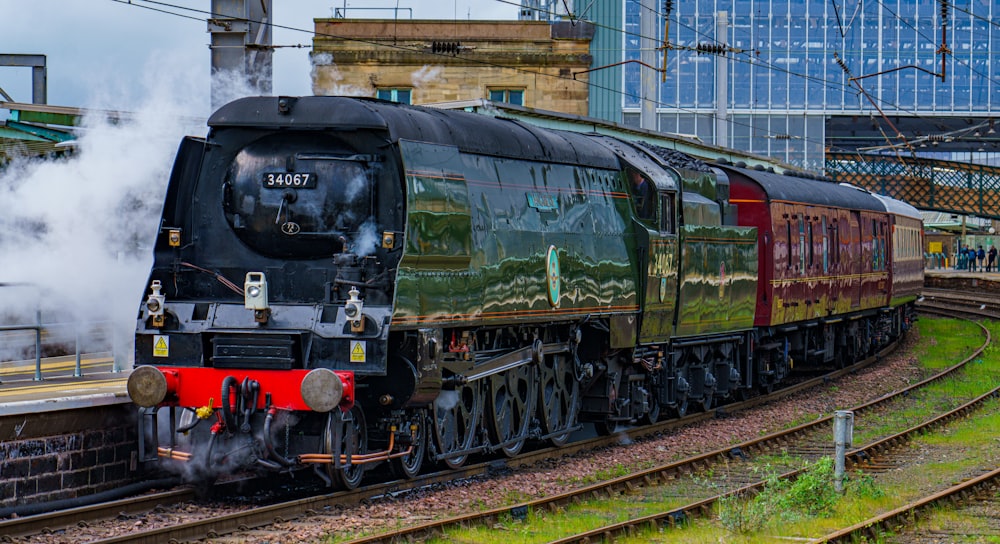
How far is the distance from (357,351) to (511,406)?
3.41 metres

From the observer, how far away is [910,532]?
420 inches

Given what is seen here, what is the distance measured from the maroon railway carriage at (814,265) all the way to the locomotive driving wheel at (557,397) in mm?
6798

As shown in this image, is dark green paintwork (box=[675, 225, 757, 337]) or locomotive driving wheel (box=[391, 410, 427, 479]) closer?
locomotive driving wheel (box=[391, 410, 427, 479])

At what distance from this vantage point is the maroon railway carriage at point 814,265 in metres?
21.5

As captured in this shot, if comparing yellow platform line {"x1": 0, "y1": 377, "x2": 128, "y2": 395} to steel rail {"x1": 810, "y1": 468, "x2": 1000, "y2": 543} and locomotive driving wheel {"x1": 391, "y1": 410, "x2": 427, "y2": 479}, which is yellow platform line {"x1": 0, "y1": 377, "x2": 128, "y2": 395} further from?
steel rail {"x1": 810, "y1": 468, "x2": 1000, "y2": 543}

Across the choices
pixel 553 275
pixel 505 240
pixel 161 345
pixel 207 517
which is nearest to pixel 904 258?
pixel 553 275

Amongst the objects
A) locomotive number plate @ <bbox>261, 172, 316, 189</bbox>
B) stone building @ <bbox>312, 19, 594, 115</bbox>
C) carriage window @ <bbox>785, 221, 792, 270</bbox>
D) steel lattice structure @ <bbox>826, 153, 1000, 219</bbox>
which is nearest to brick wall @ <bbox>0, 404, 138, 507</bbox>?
locomotive number plate @ <bbox>261, 172, 316, 189</bbox>

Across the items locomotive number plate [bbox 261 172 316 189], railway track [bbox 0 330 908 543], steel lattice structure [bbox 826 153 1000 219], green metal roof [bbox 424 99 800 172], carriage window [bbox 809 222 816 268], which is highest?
steel lattice structure [bbox 826 153 1000 219]

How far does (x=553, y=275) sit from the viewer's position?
1412cm

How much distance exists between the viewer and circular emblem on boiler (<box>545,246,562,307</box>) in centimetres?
1398

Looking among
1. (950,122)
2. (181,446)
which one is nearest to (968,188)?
(950,122)

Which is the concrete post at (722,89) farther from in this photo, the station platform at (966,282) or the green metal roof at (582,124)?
the station platform at (966,282)

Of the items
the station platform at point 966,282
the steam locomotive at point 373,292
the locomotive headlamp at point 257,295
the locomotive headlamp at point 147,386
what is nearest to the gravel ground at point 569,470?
the steam locomotive at point 373,292

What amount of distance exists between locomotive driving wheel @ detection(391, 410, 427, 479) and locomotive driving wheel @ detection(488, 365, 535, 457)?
4.52 ft
